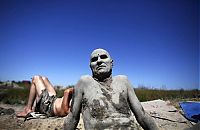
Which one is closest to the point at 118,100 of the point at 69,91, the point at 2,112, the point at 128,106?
the point at 128,106

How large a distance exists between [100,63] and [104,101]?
57cm

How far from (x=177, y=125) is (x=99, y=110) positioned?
4.70 meters

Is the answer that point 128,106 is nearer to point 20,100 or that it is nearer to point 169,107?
point 169,107

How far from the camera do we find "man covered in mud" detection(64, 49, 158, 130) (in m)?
3.64

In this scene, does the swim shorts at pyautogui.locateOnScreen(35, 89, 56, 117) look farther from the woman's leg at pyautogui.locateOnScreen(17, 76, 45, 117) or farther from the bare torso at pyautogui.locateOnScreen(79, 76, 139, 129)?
the bare torso at pyautogui.locateOnScreen(79, 76, 139, 129)

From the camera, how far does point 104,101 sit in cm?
372

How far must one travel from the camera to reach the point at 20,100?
13.6 metres

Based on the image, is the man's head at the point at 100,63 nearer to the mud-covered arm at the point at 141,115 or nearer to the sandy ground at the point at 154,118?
the mud-covered arm at the point at 141,115

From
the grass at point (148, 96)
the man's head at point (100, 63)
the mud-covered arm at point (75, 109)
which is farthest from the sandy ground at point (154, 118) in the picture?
the grass at point (148, 96)

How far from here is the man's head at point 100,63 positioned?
3902 millimetres

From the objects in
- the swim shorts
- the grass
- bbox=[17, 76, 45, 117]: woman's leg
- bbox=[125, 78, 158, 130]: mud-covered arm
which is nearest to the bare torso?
bbox=[125, 78, 158, 130]: mud-covered arm

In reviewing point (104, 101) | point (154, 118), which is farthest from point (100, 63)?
point (154, 118)

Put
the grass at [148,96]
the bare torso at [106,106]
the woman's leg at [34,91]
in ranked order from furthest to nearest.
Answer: the grass at [148,96] → the woman's leg at [34,91] → the bare torso at [106,106]

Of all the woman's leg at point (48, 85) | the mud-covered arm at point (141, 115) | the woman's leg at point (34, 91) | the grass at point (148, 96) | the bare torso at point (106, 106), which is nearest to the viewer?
the bare torso at point (106, 106)
